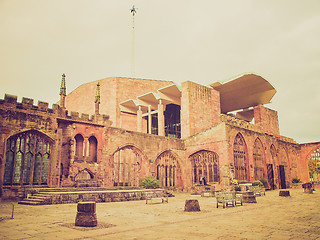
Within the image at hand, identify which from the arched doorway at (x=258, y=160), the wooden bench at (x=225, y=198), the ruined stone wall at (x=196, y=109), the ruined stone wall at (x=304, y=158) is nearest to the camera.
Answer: the wooden bench at (x=225, y=198)

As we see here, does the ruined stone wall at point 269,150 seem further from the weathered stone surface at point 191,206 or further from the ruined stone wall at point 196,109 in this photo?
the weathered stone surface at point 191,206

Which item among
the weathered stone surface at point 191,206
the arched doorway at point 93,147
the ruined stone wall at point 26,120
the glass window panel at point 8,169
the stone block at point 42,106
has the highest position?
the stone block at point 42,106

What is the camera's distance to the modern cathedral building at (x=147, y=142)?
15.8 m

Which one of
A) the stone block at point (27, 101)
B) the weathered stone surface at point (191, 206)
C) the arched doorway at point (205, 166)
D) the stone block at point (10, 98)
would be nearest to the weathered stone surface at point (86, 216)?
the weathered stone surface at point (191, 206)

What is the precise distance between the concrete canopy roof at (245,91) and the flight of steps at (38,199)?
21697mm

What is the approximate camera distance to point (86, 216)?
6.75 metres

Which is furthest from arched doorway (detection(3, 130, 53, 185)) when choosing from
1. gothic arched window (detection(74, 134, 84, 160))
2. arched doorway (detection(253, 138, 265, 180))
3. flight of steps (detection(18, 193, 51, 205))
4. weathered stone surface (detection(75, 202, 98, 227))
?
arched doorway (detection(253, 138, 265, 180))

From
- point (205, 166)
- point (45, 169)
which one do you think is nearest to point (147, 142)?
point (205, 166)

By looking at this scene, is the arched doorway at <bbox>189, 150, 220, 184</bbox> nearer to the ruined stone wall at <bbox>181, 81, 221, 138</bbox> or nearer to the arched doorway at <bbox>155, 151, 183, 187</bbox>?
the arched doorway at <bbox>155, 151, 183, 187</bbox>

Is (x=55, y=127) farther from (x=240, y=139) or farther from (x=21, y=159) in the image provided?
(x=240, y=139)

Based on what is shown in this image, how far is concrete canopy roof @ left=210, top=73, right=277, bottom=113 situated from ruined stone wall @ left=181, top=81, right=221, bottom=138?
2.15 meters

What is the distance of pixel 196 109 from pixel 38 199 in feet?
59.3

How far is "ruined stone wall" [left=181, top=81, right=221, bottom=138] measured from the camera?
86.0 ft

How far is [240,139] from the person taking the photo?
77.1ft
